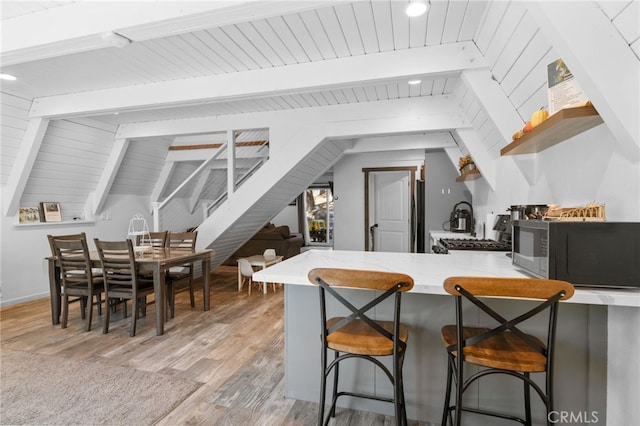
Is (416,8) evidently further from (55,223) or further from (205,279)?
(55,223)

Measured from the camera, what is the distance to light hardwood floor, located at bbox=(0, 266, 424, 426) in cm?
187

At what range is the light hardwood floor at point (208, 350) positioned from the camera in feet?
6.13

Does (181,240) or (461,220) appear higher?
(461,220)

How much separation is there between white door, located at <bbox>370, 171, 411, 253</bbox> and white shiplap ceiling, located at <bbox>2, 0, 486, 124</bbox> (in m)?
2.92

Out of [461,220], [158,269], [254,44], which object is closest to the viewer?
[254,44]

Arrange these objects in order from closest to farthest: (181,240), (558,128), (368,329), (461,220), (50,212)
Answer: (368,329) < (558,128) < (181,240) < (50,212) < (461,220)

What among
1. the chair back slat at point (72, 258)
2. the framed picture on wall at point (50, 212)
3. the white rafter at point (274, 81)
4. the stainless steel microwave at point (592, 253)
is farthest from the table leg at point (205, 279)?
the stainless steel microwave at point (592, 253)

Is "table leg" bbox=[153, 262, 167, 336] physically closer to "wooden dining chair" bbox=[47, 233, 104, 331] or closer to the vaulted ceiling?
"wooden dining chair" bbox=[47, 233, 104, 331]

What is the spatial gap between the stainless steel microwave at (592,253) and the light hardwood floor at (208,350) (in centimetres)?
121

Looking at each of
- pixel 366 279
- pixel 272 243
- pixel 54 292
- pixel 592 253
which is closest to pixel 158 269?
pixel 54 292

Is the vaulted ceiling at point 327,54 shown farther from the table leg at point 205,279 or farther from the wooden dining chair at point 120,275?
the table leg at point 205,279

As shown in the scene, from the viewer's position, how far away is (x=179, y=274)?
3785 millimetres

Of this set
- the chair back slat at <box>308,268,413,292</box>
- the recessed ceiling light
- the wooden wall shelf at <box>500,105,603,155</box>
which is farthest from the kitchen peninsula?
the recessed ceiling light

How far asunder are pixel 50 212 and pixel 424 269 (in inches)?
200
